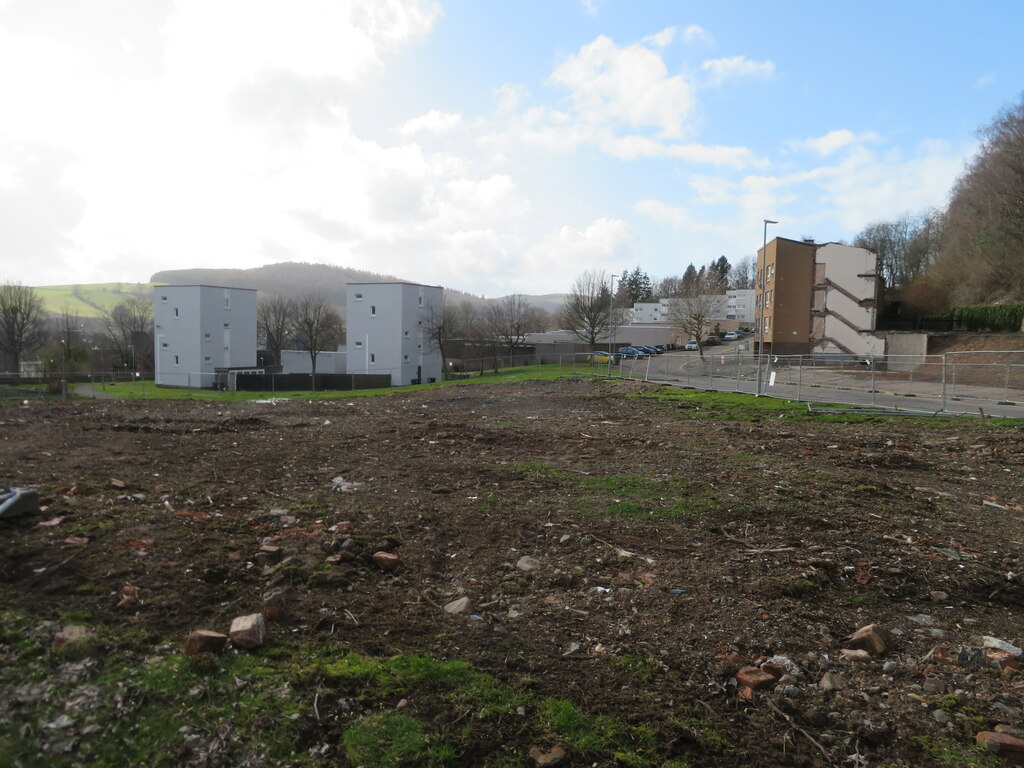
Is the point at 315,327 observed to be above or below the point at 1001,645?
above

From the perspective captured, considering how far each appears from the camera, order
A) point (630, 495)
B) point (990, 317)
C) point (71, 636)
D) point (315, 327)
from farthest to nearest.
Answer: point (315, 327) < point (990, 317) < point (630, 495) < point (71, 636)

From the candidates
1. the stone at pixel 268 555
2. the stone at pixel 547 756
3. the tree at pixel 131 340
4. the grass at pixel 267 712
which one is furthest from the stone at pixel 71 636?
the tree at pixel 131 340

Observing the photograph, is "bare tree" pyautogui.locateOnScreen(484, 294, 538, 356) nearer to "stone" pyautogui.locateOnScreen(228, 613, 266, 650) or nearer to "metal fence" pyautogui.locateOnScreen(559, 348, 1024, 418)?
"metal fence" pyautogui.locateOnScreen(559, 348, 1024, 418)

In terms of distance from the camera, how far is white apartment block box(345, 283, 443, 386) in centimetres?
5722

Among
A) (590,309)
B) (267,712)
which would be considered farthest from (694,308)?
(267,712)

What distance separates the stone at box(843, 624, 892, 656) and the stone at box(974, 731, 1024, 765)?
1030 millimetres

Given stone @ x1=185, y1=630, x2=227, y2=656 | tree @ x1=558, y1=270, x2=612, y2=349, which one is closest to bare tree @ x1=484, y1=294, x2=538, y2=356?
tree @ x1=558, y1=270, x2=612, y2=349

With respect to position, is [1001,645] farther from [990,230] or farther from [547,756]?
[990,230]

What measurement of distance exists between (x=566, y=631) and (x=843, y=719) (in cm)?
188

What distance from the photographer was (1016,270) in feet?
148

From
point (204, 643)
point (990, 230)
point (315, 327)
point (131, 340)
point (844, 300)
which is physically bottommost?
point (204, 643)

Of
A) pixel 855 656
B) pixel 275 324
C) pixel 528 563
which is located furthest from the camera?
pixel 275 324

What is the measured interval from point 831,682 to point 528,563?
2763 mm

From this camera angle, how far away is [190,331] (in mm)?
62781
